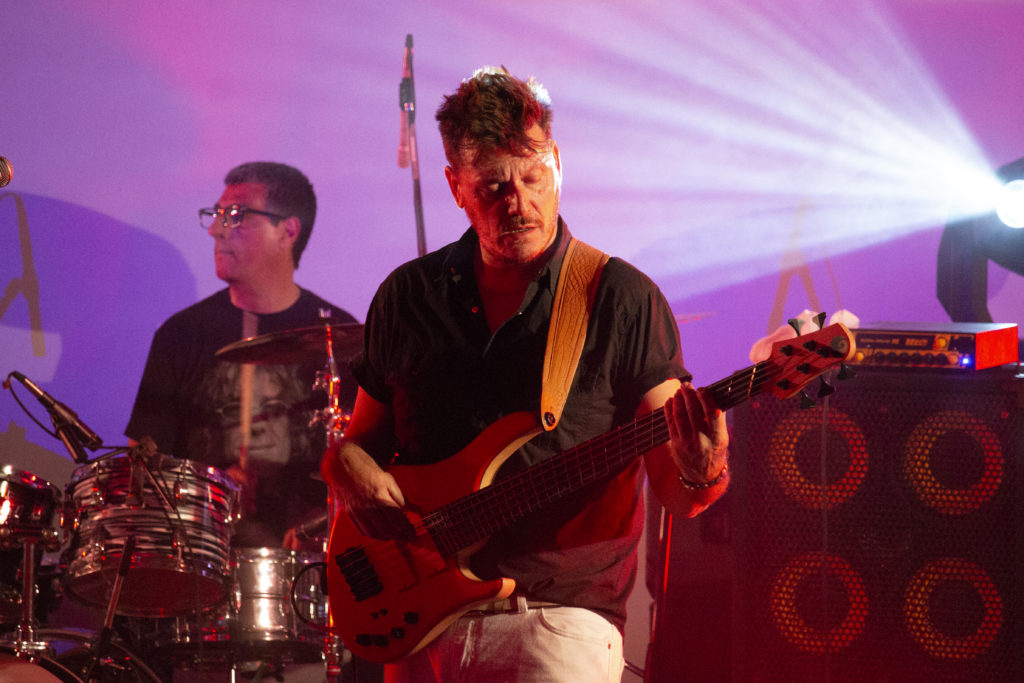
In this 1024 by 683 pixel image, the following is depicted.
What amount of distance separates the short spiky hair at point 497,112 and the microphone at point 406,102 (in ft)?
8.16

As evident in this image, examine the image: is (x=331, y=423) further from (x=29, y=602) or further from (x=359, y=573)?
(x=359, y=573)

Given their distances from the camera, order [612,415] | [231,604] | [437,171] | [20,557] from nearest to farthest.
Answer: [612,415], [20,557], [231,604], [437,171]

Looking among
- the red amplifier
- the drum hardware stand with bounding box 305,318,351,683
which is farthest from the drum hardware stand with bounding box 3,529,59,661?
the red amplifier

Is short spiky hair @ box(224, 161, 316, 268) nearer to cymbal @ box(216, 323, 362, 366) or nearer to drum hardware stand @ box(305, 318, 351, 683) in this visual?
cymbal @ box(216, 323, 362, 366)

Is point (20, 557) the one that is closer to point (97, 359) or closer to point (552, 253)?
point (97, 359)

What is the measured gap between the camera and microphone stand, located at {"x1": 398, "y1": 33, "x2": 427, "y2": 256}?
461 cm

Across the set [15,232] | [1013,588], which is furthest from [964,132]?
[15,232]

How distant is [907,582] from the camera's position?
2.78 meters

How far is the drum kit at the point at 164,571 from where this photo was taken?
3.66 meters

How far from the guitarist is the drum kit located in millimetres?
1714

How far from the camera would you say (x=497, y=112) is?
2.20 m

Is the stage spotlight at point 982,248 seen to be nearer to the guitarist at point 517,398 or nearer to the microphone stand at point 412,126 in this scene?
the guitarist at point 517,398

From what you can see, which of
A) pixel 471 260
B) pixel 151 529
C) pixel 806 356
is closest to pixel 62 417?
pixel 151 529

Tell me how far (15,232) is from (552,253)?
144 inches
